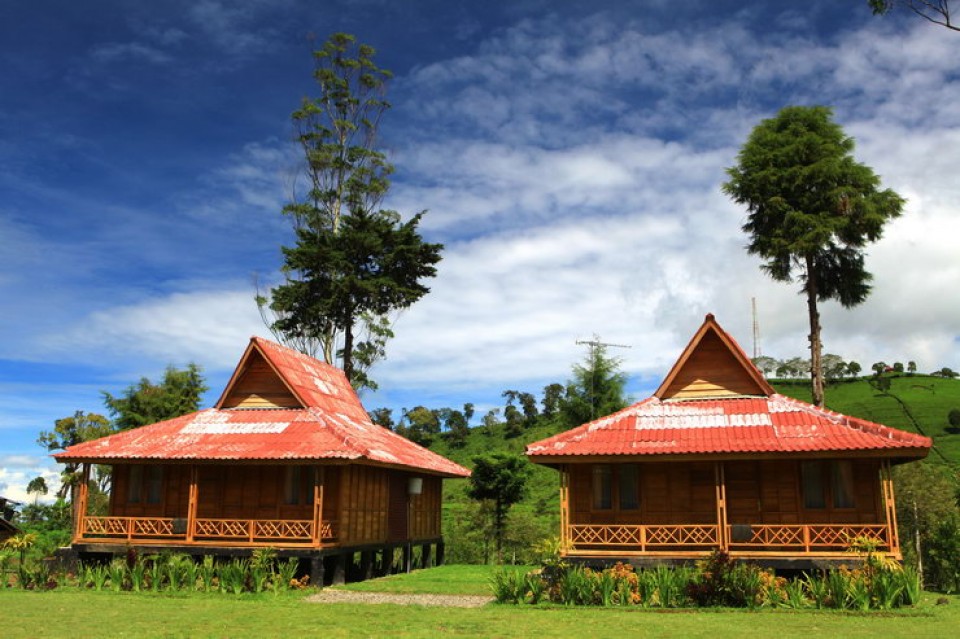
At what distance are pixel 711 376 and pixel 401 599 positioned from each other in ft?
36.0

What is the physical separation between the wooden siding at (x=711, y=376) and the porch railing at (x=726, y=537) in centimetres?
411

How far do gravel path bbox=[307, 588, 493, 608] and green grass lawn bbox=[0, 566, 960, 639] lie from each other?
0.75 m

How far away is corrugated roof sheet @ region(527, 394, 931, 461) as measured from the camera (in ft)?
62.5

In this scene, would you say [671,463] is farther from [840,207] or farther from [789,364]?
[789,364]

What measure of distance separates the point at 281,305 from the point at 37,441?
25.5 metres

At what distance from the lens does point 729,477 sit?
21438mm

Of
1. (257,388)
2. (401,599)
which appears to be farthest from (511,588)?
(257,388)

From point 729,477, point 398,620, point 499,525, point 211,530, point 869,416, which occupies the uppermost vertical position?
point 869,416

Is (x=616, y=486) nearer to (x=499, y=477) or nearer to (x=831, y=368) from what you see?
(x=499, y=477)

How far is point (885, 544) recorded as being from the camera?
1855 cm

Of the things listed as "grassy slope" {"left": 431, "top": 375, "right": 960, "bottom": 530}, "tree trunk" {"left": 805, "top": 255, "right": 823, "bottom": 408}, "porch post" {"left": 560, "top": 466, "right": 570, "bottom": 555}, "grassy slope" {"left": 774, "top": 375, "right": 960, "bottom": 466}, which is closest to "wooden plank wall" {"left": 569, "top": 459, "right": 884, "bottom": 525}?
"porch post" {"left": 560, "top": 466, "right": 570, "bottom": 555}

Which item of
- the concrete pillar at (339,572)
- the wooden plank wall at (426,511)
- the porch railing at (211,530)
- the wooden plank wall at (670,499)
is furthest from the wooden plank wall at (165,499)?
the wooden plank wall at (670,499)

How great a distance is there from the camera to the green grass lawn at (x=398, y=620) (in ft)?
44.4

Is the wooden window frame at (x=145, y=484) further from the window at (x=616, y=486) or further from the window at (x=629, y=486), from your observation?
the window at (x=629, y=486)
